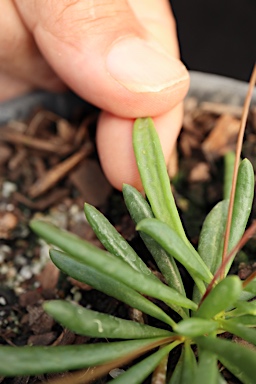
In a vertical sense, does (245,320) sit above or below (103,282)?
below

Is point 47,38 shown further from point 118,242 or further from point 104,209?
point 118,242

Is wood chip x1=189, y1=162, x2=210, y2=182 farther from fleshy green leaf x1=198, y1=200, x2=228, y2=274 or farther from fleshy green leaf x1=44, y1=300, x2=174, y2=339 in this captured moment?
fleshy green leaf x1=44, y1=300, x2=174, y2=339

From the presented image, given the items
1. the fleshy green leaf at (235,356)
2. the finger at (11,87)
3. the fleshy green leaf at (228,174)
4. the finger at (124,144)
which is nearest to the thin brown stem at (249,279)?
the fleshy green leaf at (235,356)

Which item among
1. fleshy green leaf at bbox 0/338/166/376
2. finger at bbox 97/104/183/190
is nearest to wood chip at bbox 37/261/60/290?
finger at bbox 97/104/183/190

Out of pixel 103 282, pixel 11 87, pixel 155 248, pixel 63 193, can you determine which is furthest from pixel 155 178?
pixel 11 87

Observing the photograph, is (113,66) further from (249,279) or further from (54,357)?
(54,357)

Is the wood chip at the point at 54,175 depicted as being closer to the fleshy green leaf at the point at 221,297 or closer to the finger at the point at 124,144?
the finger at the point at 124,144
